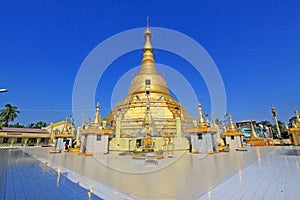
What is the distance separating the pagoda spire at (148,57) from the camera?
28.0 metres

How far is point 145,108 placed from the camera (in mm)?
22312

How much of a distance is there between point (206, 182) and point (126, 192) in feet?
8.29

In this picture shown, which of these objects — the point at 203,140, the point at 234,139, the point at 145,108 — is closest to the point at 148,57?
the point at 145,108

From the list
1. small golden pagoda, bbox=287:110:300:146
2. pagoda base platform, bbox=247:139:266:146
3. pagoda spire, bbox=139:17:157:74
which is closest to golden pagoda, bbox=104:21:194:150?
pagoda spire, bbox=139:17:157:74

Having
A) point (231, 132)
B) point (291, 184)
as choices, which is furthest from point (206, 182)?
point (231, 132)

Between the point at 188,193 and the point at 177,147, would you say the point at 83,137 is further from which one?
the point at 188,193

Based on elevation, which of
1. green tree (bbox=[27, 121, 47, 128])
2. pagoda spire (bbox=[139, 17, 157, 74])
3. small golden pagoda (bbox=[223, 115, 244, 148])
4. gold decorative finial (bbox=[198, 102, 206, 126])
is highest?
pagoda spire (bbox=[139, 17, 157, 74])

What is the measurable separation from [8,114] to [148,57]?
41.0 metres

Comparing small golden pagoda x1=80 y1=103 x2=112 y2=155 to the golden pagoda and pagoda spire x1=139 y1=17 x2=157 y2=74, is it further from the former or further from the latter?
pagoda spire x1=139 y1=17 x2=157 y2=74

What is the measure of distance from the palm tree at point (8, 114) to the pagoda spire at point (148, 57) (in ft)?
130

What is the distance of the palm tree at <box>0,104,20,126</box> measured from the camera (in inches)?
1694

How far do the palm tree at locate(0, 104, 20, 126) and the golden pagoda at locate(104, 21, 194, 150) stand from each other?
35.6m

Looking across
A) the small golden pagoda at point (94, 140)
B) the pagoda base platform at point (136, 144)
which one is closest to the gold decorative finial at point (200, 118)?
the pagoda base platform at point (136, 144)

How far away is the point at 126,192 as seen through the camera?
4215mm
